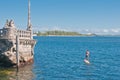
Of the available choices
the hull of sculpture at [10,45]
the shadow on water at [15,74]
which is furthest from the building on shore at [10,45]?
the shadow on water at [15,74]

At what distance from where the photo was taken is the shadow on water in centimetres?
4051

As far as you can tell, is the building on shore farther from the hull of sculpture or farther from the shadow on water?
the shadow on water

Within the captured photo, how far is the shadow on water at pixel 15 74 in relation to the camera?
40506 mm

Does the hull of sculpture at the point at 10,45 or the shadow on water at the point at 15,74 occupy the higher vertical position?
the hull of sculpture at the point at 10,45

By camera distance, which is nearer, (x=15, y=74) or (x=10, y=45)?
(x=15, y=74)

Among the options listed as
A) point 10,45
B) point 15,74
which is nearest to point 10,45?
point 10,45

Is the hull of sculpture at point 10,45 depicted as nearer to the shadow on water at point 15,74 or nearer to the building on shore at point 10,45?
the building on shore at point 10,45

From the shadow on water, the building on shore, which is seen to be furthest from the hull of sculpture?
the shadow on water

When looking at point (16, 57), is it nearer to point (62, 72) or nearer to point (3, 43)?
point (3, 43)

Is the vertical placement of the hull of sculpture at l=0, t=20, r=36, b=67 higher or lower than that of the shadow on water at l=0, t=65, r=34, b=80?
higher

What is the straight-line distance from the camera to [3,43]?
44656mm

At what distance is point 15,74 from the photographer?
42.6 m

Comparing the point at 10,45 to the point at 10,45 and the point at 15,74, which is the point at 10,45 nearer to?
the point at 10,45

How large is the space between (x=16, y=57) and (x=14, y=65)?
1573mm
